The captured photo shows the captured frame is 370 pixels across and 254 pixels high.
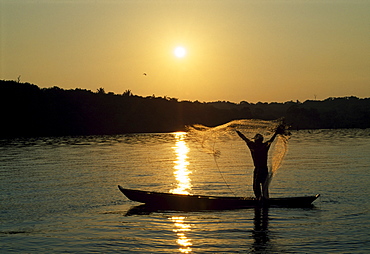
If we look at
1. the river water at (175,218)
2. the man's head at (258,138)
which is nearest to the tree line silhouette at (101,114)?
the river water at (175,218)

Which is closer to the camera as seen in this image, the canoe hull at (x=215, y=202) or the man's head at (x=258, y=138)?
the man's head at (x=258, y=138)

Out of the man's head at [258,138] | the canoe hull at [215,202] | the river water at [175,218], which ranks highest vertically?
the man's head at [258,138]

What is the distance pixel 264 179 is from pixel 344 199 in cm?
528

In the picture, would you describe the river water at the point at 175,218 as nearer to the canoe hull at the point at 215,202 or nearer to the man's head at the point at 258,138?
the canoe hull at the point at 215,202

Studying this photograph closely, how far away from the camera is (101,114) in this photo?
125000 millimetres

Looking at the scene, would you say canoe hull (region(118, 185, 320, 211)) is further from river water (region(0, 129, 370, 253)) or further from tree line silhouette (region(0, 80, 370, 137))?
tree line silhouette (region(0, 80, 370, 137))

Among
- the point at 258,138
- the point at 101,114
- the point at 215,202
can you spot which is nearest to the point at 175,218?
the point at 215,202

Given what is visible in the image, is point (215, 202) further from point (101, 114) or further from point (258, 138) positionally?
point (101, 114)

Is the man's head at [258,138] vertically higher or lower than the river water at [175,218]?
higher

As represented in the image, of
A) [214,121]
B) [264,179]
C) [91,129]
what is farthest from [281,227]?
[214,121]

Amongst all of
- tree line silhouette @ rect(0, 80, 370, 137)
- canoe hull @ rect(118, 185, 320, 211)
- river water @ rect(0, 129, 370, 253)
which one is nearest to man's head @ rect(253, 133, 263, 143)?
canoe hull @ rect(118, 185, 320, 211)

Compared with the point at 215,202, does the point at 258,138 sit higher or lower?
higher

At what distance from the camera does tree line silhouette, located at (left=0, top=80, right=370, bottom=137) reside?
10519 cm

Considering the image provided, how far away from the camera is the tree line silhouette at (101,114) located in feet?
345
